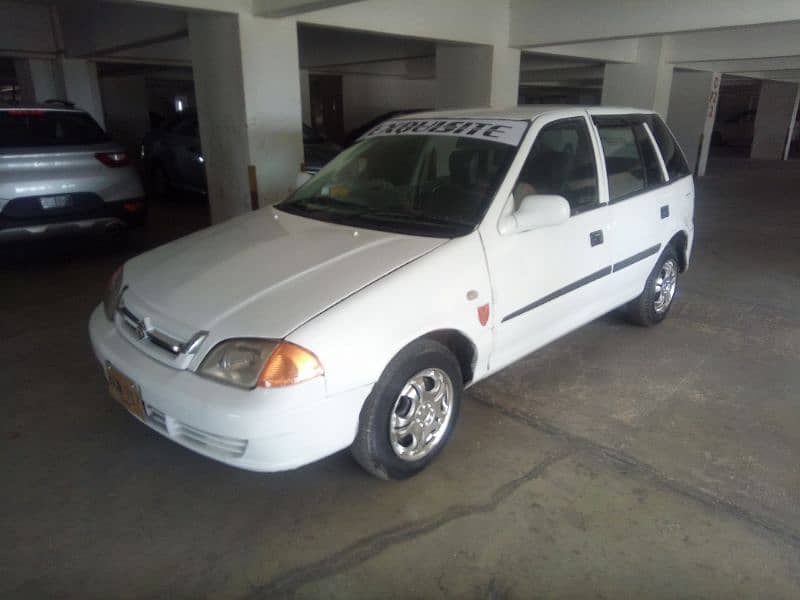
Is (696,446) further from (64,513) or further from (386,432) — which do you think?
(64,513)

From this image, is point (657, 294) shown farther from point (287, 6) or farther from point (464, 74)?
point (464, 74)

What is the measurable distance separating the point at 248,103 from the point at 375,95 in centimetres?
1219

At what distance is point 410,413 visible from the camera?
8.51 feet

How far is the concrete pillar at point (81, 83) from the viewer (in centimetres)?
1091

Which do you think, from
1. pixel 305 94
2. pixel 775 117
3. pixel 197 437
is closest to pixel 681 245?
pixel 197 437

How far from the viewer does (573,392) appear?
11.5ft

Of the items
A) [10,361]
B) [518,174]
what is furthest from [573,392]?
[10,361]

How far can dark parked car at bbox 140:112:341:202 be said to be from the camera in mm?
9172

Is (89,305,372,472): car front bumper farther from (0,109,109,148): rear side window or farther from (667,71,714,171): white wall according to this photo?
(667,71,714,171): white wall

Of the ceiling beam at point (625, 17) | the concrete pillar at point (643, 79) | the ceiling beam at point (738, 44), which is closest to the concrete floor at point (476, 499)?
the ceiling beam at point (625, 17)

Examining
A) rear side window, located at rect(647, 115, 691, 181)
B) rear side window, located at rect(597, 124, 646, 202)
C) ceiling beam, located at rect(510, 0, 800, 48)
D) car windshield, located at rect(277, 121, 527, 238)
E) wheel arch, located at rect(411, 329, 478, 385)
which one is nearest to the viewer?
wheel arch, located at rect(411, 329, 478, 385)

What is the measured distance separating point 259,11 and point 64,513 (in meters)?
4.99

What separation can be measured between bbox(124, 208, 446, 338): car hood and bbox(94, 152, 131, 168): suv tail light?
3.30 m

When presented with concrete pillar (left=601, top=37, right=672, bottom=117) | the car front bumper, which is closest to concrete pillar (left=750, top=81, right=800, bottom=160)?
concrete pillar (left=601, top=37, right=672, bottom=117)
